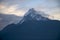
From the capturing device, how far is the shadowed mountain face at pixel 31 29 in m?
3.02

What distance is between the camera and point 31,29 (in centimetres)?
305

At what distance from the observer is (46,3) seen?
3.10m

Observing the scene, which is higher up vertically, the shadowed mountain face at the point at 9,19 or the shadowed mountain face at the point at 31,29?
the shadowed mountain face at the point at 9,19

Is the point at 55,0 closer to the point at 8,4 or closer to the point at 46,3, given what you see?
the point at 46,3

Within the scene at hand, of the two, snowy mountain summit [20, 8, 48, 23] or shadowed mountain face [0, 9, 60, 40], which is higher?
snowy mountain summit [20, 8, 48, 23]

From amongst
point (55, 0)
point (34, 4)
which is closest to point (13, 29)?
point (34, 4)

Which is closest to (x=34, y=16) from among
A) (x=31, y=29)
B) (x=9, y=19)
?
(x=31, y=29)

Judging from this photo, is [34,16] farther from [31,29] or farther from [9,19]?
[9,19]

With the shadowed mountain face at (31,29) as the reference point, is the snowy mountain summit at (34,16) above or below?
above

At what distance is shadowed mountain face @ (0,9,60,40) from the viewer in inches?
119

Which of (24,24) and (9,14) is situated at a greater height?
(9,14)

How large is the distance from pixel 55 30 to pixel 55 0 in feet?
1.85

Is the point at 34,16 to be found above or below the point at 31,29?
above

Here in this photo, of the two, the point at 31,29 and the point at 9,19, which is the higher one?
the point at 9,19
